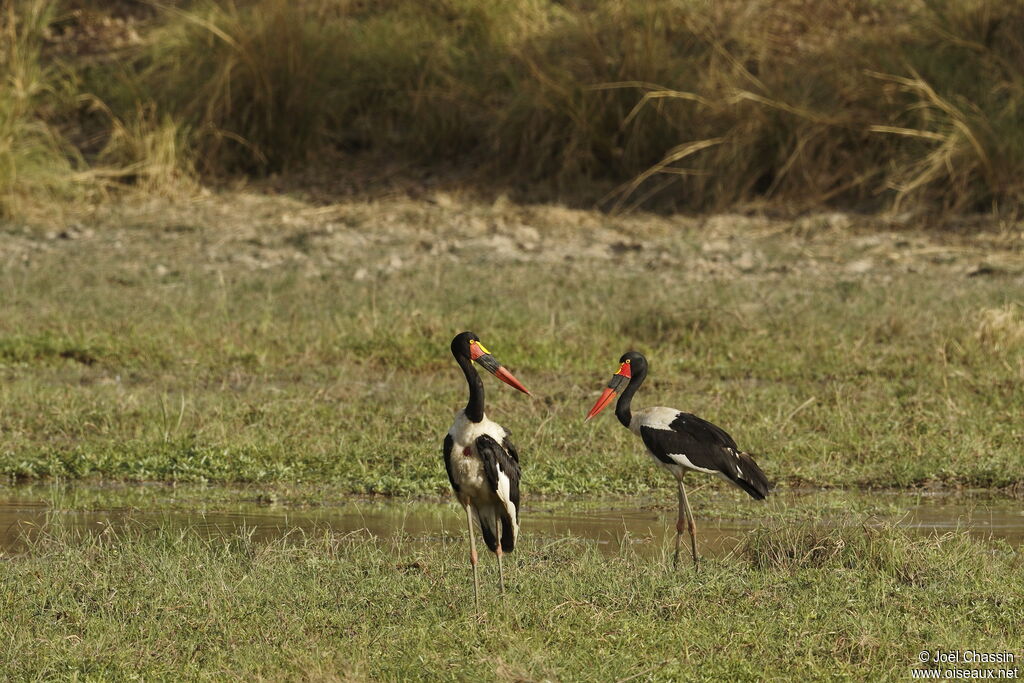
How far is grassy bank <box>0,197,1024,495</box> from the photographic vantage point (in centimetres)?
739

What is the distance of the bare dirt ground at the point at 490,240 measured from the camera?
1235 cm

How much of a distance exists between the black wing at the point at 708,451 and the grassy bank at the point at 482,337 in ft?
3.89

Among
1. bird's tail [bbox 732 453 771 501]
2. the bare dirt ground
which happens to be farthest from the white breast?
the bare dirt ground

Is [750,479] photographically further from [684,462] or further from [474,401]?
[474,401]

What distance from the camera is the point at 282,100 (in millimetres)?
15086

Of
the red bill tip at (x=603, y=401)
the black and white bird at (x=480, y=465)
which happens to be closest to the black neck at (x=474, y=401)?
the black and white bird at (x=480, y=465)

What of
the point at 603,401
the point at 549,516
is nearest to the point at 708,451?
the point at 603,401

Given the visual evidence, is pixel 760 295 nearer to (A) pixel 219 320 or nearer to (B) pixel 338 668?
(A) pixel 219 320

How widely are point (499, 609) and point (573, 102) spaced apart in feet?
32.5

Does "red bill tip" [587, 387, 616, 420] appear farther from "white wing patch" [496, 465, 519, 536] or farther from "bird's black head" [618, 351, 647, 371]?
"white wing patch" [496, 465, 519, 536]

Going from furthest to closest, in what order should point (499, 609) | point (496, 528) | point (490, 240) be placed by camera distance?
point (490, 240) < point (496, 528) < point (499, 609)

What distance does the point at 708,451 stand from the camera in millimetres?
5734

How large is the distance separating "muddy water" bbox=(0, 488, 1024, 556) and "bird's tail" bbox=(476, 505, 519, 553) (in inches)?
23.4

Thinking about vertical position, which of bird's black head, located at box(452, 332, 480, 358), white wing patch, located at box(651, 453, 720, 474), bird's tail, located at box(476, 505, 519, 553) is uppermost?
bird's black head, located at box(452, 332, 480, 358)
